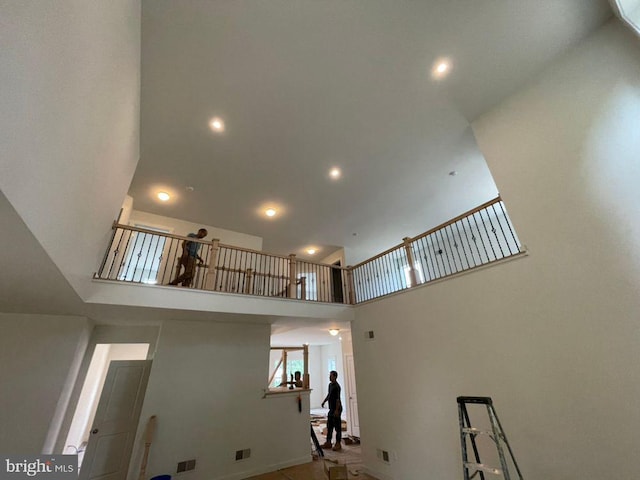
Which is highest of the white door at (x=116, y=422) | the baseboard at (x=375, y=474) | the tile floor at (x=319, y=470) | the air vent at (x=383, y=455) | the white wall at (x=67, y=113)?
the white wall at (x=67, y=113)

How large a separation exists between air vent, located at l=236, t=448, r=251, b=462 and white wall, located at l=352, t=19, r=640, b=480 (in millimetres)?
2282

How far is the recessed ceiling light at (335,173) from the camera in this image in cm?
495

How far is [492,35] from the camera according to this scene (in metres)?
3.04

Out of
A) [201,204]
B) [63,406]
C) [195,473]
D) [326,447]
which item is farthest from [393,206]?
[63,406]

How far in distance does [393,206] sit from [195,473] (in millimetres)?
6328

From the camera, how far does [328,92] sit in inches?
141

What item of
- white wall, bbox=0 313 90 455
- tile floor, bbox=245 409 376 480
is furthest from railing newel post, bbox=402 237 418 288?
white wall, bbox=0 313 90 455

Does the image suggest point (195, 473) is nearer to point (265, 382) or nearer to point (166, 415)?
point (166, 415)

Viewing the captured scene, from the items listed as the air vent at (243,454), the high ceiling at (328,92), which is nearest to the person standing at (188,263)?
the high ceiling at (328,92)

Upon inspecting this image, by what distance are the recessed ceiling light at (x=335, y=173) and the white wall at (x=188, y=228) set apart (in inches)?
134

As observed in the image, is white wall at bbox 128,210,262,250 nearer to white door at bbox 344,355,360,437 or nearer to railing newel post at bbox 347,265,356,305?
railing newel post at bbox 347,265,356,305

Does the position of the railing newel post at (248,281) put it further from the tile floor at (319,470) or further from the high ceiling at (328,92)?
the tile floor at (319,470)

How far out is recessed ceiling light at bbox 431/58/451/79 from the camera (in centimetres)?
329

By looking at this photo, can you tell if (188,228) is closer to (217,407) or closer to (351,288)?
(217,407)
